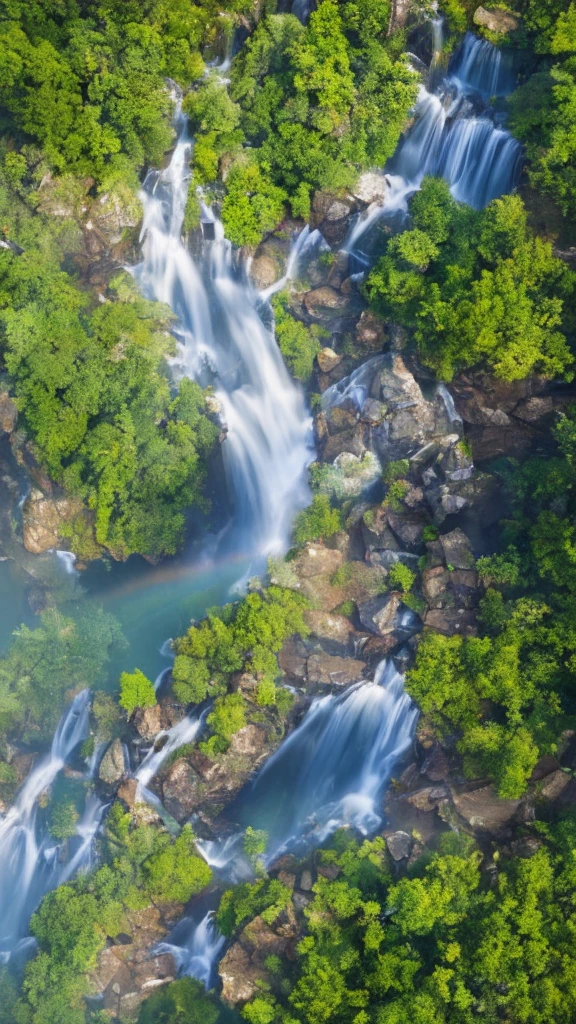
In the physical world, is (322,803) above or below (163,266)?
below

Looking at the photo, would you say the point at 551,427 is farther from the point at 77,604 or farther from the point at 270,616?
the point at 77,604

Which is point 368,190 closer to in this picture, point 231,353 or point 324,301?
point 324,301

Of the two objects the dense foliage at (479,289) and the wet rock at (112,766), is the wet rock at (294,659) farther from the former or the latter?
the dense foliage at (479,289)

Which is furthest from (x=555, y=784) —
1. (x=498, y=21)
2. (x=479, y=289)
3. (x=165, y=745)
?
(x=498, y=21)

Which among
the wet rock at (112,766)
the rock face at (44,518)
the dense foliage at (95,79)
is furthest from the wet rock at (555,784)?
the dense foliage at (95,79)

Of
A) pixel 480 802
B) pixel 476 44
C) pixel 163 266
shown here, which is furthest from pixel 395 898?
pixel 476 44

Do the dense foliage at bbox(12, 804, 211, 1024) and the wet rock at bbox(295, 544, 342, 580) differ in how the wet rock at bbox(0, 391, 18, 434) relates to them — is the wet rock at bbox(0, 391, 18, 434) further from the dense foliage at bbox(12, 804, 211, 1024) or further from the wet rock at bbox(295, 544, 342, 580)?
the dense foliage at bbox(12, 804, 211, 1024)
